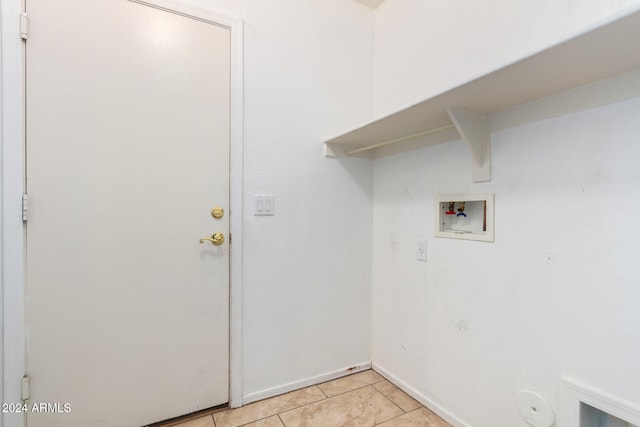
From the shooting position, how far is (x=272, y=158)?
5.75ft

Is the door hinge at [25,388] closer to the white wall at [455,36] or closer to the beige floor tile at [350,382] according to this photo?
the beige floor tile at [350,382]

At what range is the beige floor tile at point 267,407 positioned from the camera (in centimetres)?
155

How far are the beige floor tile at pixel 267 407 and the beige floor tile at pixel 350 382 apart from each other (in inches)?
2.3

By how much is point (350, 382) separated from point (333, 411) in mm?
315

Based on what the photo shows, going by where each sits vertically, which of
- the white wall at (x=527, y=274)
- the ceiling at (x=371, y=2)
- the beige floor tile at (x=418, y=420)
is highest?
the ceiling at (x=371, y=2)

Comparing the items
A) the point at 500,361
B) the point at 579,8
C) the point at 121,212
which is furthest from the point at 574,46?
the point at 121,212

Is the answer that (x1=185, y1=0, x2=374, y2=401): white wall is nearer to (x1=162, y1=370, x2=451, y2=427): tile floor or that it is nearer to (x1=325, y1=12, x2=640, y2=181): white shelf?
(x1=162, y1=370, x2=451, y2=427): tile floor

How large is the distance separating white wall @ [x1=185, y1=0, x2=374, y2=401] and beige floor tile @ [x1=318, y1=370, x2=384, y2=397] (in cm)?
7

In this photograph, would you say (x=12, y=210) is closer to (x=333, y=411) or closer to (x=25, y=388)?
(x=25, y=388)

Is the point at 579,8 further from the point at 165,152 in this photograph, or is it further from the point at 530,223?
the point at 165,152

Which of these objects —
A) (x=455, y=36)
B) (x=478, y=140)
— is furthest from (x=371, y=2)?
(x=478, y=140)

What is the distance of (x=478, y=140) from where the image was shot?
1352 millimetres

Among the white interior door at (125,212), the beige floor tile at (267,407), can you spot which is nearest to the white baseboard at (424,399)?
the beige floor tile at (267,407)

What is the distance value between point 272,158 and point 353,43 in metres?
0.98
